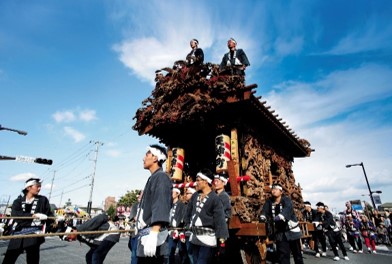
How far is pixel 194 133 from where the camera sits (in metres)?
9.80

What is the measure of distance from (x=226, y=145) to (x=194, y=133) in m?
2.32

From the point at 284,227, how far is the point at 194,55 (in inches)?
281

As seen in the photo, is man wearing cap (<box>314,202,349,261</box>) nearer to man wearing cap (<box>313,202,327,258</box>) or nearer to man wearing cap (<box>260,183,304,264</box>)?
man wearing cap (<box>313,202,327,258</box>)

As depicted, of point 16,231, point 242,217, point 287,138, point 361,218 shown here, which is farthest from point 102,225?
point 361,218

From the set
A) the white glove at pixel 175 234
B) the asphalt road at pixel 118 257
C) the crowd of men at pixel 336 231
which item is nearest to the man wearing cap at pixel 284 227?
the white glove at pixel 175 234

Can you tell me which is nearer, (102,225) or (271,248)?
(102,225)

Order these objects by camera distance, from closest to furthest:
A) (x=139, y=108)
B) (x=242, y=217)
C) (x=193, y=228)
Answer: (x=193, y=228)
(x=242, y=217)
(x=139, y=108)

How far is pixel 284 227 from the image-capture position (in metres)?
5.38

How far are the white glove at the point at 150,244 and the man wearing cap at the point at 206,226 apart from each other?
187 centimetres

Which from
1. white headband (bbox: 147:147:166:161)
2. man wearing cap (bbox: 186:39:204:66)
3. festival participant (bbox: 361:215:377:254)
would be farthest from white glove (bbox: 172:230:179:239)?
festival participant (bbox: 361:215:377:254)

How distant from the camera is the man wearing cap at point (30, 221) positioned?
4594 millimetres

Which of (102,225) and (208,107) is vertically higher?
(208,107)

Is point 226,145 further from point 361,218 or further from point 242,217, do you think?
point 361,218

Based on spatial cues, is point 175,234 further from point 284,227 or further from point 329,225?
point 329,225
